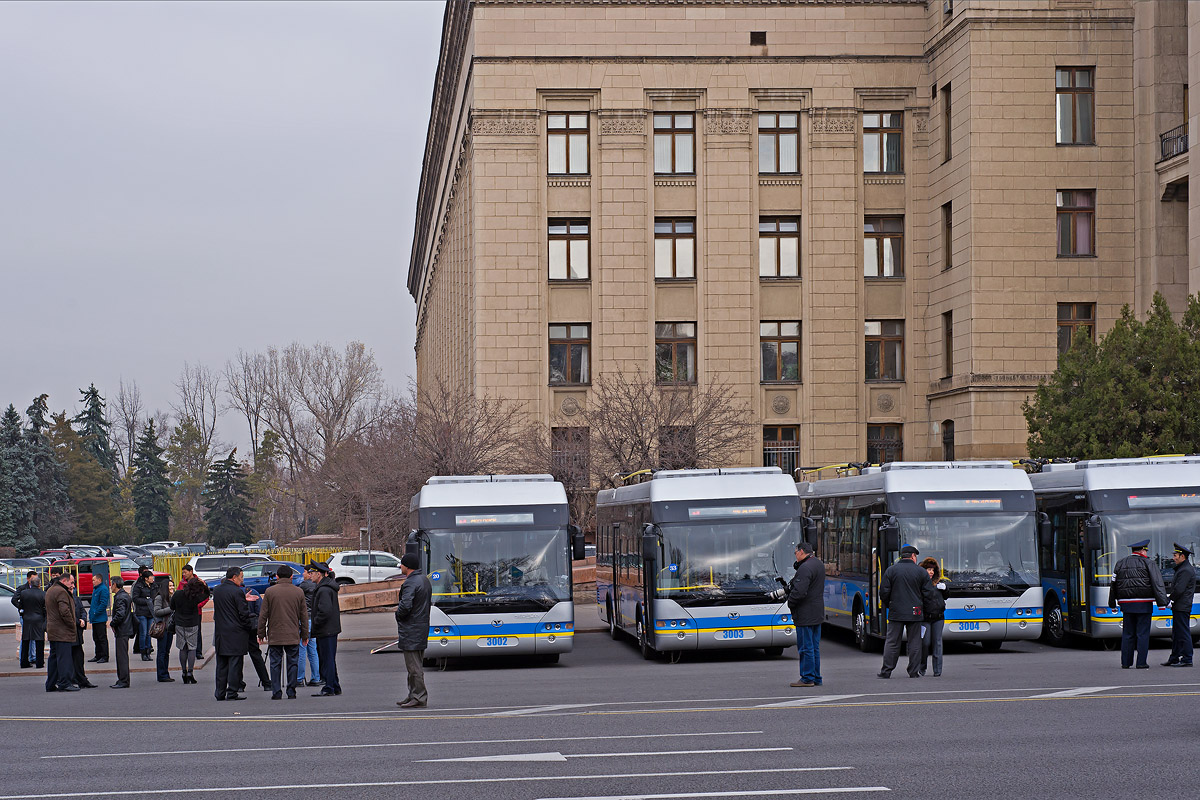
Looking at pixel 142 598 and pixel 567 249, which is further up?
pixel 567 249

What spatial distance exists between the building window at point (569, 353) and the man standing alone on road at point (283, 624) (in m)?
32.7

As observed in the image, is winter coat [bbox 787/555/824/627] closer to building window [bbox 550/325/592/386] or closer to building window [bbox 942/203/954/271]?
building window [bbox 550/325/592/386]

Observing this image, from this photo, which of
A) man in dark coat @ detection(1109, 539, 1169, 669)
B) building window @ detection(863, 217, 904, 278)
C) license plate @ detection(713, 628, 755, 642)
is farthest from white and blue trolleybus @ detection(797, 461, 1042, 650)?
building window @ detection(863, 217, 904, 278)

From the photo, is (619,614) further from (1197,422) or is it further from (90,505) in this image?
(90,505)

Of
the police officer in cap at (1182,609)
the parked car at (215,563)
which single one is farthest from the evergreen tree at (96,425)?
the police officer in cap at (1182,609)

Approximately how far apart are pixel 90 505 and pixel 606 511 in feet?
280

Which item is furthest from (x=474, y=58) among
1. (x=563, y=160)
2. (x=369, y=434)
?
(x=369, y=434)

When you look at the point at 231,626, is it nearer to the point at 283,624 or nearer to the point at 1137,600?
the point at 283,624

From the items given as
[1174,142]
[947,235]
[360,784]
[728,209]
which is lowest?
[360,784]

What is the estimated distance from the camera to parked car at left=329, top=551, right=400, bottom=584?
4994 centimetres

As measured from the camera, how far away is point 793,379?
52.1 metres

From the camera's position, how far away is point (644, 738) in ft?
43.5

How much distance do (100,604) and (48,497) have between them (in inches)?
2967

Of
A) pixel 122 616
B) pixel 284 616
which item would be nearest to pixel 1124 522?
pixel 284 616
